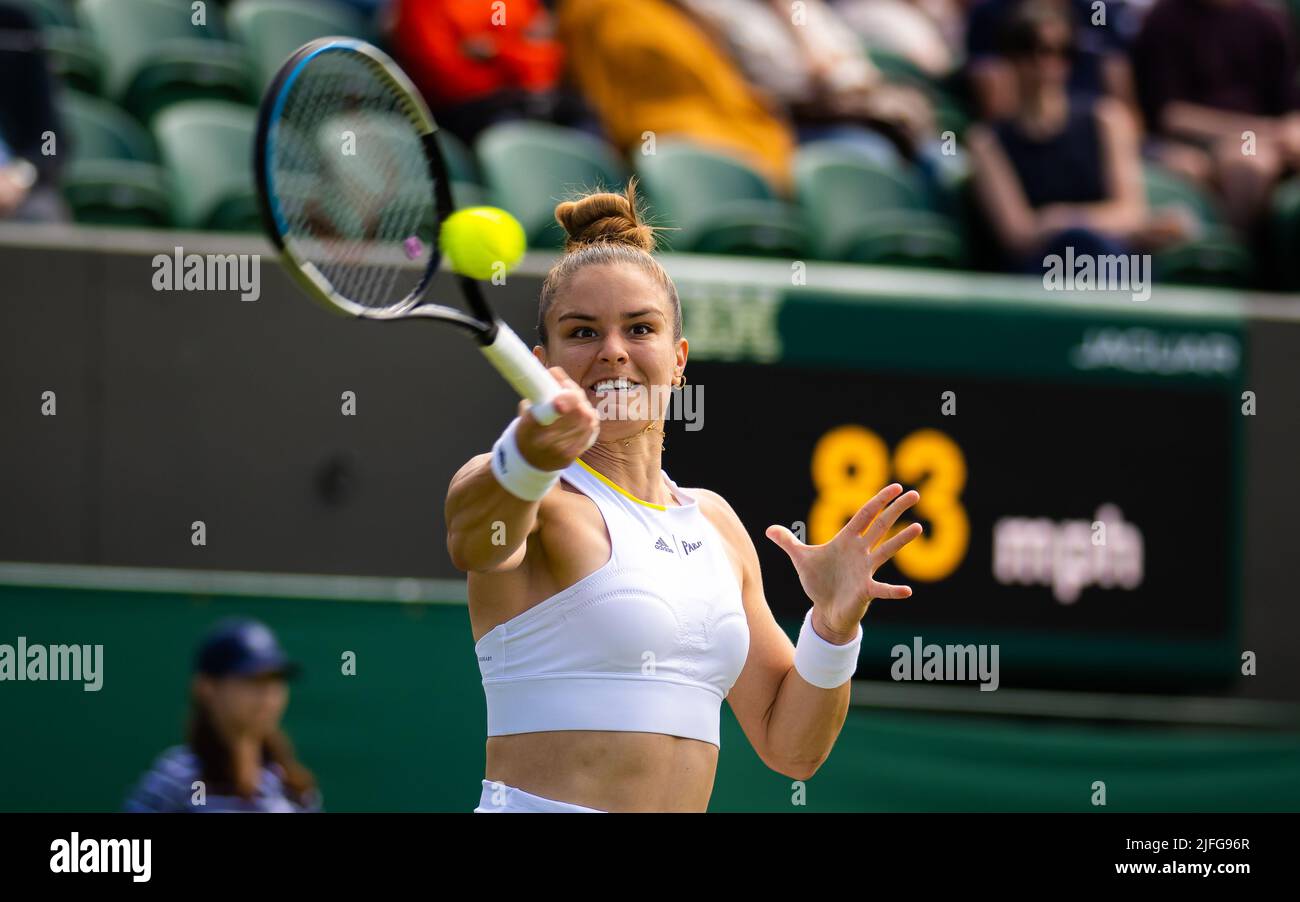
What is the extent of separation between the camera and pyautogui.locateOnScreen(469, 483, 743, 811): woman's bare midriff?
309cm

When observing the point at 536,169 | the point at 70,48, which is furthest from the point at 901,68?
the point at 70,48

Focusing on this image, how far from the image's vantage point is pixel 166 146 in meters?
6.52

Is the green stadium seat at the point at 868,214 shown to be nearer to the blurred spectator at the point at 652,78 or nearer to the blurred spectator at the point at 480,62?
the blurred spectator at the point at 652,78

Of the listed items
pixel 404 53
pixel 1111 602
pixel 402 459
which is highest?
pixel 404 53

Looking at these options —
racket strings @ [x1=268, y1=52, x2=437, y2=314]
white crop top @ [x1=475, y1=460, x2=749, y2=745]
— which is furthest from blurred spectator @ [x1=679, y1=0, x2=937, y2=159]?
white crop top @ [x1=475, y1=460, x2=749, y2=745]

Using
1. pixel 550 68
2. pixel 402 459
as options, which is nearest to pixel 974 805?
pixel 402 459

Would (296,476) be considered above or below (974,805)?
above

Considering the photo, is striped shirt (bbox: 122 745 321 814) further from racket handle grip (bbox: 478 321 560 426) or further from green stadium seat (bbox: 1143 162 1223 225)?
green stadium seat (bbox: 1143 162 1223 225)

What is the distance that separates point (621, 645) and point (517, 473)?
415mm

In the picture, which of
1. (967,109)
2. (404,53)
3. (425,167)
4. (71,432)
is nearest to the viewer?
(425,167)

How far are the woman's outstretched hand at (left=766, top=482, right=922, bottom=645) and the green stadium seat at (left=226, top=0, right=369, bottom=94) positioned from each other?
4332 mm

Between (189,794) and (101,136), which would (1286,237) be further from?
(189,794)
